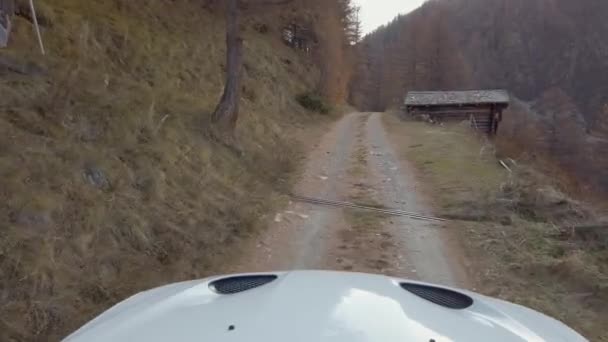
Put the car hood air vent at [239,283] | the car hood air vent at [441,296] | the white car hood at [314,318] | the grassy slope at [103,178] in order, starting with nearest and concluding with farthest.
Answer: the white car hood at [314,318] → the car hood air vent at [441,296] → the car hood air vent at [239,283] → the grassy slope at [103,178]

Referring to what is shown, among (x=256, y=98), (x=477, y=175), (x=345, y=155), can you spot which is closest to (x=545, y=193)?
(x=477, y=175)

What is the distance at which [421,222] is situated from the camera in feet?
24.7

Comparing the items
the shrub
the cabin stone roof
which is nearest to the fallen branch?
the shrub

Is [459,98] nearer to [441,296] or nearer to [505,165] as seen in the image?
[505,165]

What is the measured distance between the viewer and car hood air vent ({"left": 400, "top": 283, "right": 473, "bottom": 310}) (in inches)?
82.0

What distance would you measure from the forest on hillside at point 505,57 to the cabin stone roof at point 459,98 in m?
14.0

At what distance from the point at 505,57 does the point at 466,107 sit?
59.8m

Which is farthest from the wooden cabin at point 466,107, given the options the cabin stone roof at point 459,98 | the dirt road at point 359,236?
the dirt road at point 359,236

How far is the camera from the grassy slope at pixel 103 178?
12.7ft

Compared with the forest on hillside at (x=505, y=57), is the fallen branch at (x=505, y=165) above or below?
below

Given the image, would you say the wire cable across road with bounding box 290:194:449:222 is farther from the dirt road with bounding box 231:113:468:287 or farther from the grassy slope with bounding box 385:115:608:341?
the grassy slope with bounding box 385:115:608:341

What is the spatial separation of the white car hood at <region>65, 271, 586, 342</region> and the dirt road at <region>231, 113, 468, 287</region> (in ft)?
11.4

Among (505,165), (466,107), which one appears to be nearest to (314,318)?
(505,165)

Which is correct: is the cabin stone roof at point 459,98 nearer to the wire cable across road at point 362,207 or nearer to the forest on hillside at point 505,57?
the forest on hillside at point 505,57
